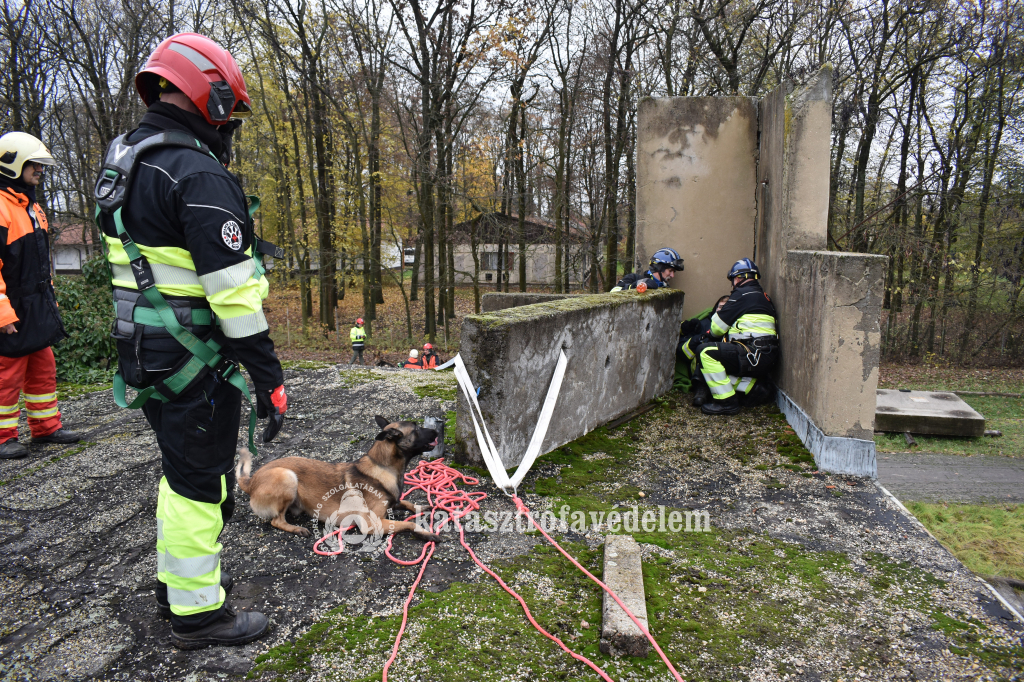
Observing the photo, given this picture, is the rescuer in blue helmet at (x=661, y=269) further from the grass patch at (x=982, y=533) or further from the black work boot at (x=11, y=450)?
the black work boot at (x=11, y=450)

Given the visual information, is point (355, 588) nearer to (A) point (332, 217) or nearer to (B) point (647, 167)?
(B) point (647, 167)

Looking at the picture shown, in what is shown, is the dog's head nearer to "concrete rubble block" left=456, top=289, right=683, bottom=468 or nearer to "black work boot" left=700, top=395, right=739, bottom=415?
"concrete rubble block" left=456, top=289, right=683, bottom=468

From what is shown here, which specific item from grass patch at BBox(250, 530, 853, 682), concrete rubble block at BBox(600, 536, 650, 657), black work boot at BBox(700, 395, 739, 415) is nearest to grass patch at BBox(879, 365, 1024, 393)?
black work boot at BBox(700, 395, 739, 415)

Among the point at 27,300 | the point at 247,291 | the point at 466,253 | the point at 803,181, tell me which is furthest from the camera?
the point at 466,253

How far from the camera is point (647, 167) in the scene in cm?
833

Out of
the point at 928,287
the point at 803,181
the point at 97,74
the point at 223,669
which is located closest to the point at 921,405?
the point at 803,181

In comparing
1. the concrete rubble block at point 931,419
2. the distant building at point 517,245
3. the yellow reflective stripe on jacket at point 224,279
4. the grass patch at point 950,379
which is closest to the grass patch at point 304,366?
the yellow reflective stripe on jacket at point 224,279

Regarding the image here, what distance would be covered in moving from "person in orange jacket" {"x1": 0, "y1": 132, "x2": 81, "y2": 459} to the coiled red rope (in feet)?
9.87

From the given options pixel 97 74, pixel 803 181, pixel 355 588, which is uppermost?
pixel 97 74

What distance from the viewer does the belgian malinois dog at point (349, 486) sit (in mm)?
3586

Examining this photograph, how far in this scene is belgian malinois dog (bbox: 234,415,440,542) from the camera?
11.8 ft

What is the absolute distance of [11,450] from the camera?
463 cm

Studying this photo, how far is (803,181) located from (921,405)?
5910mm

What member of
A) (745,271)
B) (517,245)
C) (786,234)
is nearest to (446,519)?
(786,234)
